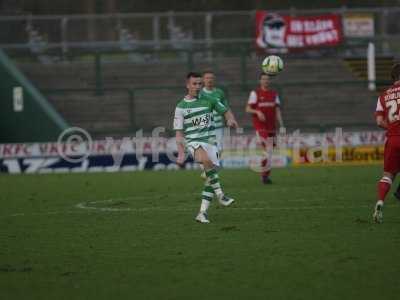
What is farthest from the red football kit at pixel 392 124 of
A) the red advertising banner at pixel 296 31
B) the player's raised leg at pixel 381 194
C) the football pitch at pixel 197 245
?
the red advertising banner at pixel 296 31

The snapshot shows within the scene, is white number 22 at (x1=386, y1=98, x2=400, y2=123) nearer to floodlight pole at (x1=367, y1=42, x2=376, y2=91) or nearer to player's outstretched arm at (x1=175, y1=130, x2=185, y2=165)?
player's outstretched arm at (x1=175, y1=130, x2=185, y2=165)

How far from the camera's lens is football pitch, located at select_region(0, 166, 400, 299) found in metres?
8.56

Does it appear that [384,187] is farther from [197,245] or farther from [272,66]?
[272,66]

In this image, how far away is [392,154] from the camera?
12.5m

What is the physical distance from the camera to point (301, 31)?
2931cm

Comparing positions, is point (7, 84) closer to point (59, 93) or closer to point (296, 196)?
point (59, 93)

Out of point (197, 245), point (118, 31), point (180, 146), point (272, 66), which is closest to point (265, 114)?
point (272, 66)

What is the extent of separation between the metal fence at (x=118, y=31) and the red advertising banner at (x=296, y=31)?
0.68 m

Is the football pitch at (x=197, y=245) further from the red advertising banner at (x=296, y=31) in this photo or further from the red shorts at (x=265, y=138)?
the red advertising banner at (x=296, y=31)

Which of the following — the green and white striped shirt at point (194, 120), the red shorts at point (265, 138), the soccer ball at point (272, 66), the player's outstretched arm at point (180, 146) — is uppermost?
the soccer ball at point (272, 66)

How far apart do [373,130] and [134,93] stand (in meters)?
6.88

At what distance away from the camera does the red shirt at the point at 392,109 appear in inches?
488

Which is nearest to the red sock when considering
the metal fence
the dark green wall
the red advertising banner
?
the dark green wall

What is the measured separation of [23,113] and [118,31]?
13.1ft
